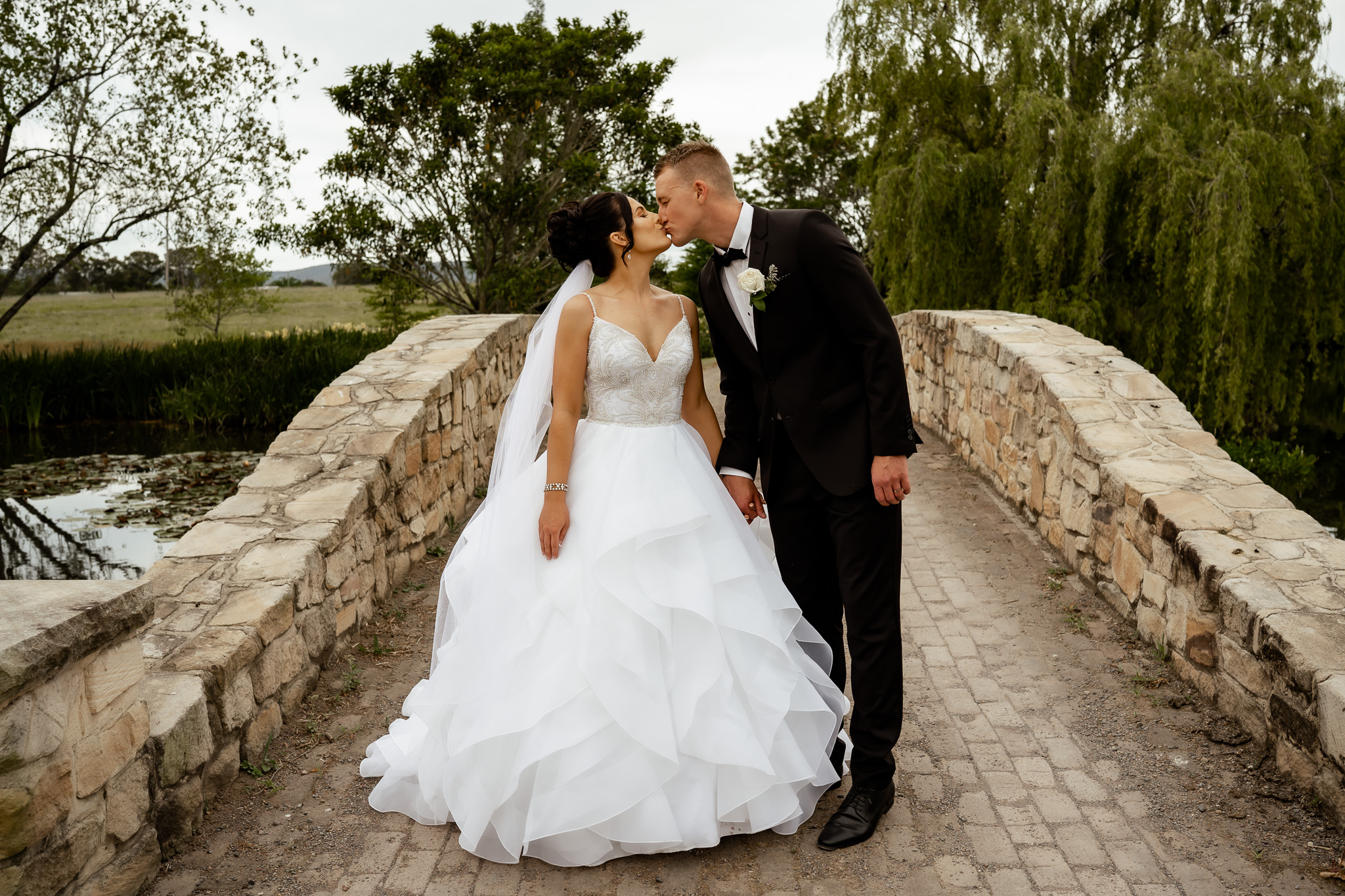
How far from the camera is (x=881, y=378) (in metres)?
2.75

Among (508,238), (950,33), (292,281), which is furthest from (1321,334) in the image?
(292,281)

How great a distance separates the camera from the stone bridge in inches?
96.2

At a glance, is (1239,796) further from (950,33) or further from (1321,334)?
(950,33)

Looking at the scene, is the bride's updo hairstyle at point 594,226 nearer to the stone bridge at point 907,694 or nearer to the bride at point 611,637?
the bride at point 611,637

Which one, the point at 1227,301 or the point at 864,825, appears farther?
the point at 1227,301

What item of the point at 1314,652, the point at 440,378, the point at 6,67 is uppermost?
the point at 6,67

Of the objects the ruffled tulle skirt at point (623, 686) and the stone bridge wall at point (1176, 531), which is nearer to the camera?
the ruffled tulle skirt at point (623, 686)

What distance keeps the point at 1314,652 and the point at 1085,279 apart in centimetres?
836

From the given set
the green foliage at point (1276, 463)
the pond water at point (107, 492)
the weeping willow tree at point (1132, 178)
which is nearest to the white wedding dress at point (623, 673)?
the pond water at point (107, 492)

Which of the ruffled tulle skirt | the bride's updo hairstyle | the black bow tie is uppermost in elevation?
the bride's updo hairstyle

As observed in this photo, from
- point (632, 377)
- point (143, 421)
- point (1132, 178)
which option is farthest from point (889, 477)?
point (143, 421)

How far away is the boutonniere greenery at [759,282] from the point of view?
2.77 metres

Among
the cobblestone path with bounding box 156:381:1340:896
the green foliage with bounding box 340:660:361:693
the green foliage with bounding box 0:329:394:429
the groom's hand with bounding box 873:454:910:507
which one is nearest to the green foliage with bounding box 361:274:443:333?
the green foliage with bounding box 0:329:394:429

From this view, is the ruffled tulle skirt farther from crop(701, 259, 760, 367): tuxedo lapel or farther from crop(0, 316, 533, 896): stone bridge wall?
crop(0, 316, 533, 896): stone bridge wall
